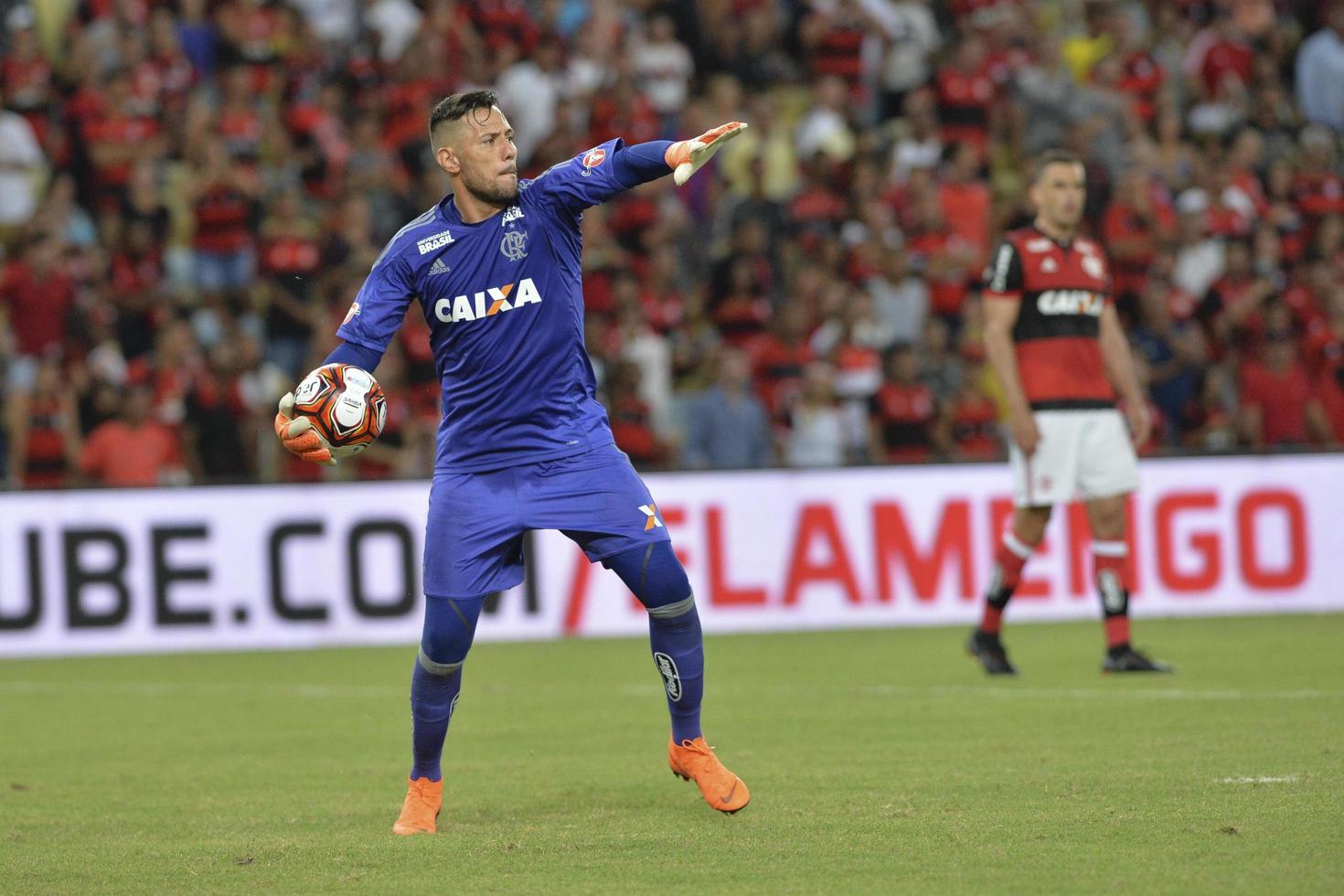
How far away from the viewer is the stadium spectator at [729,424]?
16516mm

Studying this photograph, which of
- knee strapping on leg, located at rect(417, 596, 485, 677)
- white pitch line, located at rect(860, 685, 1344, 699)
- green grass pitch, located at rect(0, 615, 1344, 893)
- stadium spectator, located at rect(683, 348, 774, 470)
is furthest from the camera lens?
stadium spectator, located at rect(683, 348, 774, 470)

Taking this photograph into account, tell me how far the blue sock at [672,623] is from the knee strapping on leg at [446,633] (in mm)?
531

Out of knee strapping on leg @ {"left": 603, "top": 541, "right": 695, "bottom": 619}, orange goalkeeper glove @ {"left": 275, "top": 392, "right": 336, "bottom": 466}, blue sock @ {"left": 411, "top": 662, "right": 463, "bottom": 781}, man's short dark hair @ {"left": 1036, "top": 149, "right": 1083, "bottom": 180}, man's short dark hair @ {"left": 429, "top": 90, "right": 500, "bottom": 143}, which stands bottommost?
blue sock @ {"left": 411, "top": 662, "right": 463, "bottom": 781}

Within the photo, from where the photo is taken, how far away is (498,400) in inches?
269

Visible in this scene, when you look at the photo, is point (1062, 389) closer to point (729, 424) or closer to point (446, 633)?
point (446, 633)

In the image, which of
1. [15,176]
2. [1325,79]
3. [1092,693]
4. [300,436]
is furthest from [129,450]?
[1325,79]

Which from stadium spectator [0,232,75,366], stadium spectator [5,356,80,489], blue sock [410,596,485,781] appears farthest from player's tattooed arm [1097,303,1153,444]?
stadium spectator [0,232,75,366]

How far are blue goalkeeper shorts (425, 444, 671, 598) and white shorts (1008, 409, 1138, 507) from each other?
4.53 meters

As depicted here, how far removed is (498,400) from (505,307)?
0.32 m

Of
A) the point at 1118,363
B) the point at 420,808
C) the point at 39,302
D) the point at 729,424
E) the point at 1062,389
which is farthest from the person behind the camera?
the point at 39,302

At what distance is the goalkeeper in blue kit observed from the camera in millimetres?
6750

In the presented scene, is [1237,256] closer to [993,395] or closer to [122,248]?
[993,395]

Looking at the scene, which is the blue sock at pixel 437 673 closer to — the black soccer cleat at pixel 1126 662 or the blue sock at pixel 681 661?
the blue sock at pixel 681 661

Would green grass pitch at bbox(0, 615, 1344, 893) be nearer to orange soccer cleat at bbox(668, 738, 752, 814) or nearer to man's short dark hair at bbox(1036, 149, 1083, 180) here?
orange soccer cleat at bbox(668, 738, 752, 814)
